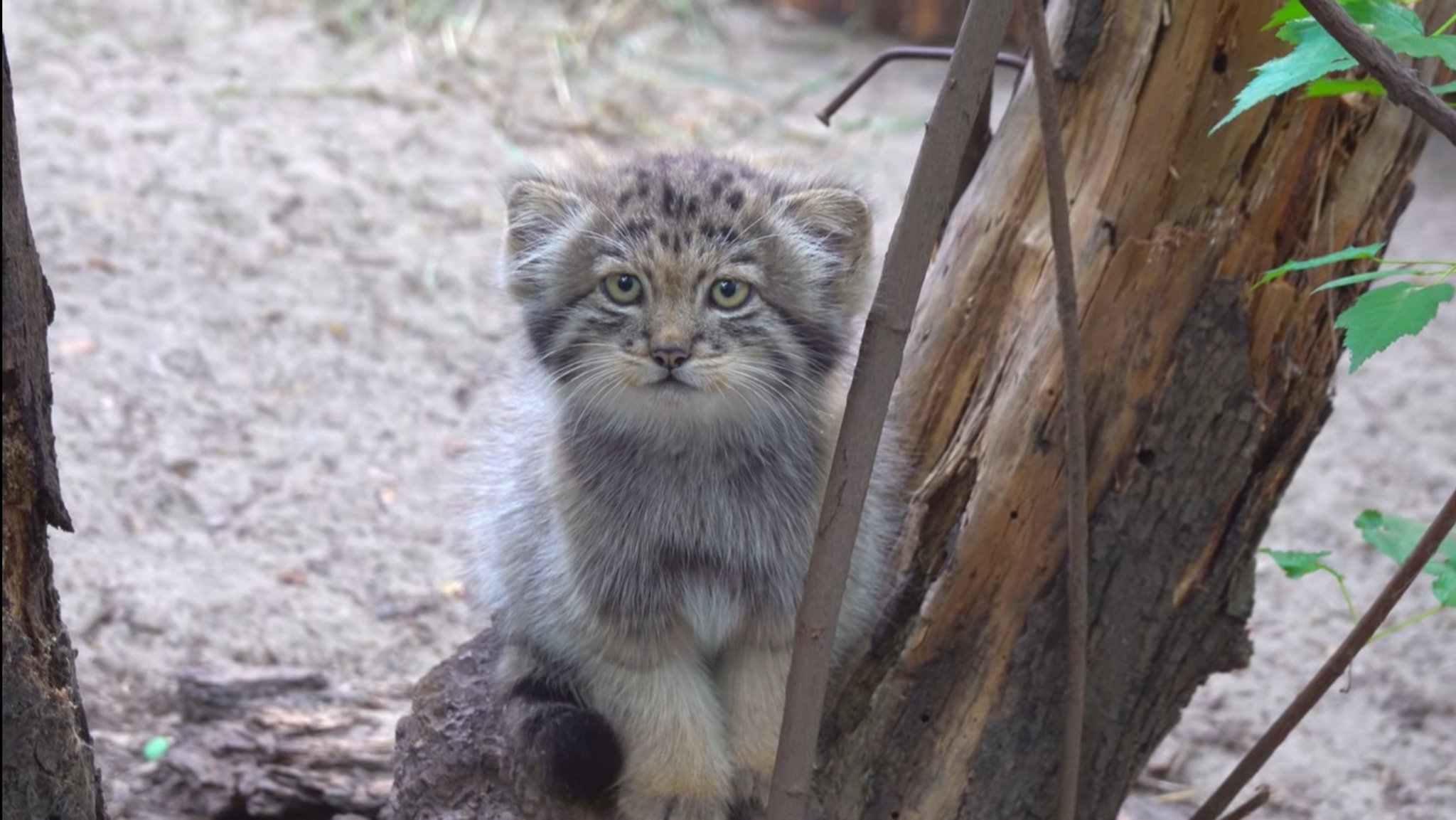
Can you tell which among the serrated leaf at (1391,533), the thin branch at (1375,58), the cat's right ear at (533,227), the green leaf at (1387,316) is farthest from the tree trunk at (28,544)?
the serrated leaf at (1391,533)

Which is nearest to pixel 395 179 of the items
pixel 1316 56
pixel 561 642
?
pixel 561 642

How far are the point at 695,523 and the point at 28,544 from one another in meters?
1.30

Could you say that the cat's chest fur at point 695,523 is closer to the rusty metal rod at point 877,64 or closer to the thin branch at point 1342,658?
the rusty metal rod at point 877,64

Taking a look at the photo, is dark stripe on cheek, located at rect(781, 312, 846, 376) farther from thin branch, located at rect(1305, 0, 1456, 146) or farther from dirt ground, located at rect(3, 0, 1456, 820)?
thin branch, located at rect(1305, 0, 1456, 146)

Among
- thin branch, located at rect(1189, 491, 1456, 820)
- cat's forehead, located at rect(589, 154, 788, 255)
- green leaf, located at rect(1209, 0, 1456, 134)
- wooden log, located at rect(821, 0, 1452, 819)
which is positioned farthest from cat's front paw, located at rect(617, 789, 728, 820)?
green leaf, located at rect(1209, 0, 1456, 134)

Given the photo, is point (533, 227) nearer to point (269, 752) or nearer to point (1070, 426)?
point (1070, 426)

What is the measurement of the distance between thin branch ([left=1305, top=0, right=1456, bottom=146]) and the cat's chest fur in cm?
146

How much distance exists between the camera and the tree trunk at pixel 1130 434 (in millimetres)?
2828

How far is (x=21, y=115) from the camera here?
7.20 m

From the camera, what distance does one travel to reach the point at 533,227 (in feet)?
10.4

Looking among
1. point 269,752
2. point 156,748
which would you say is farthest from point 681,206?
point 156,748

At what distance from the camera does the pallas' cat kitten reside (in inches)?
114

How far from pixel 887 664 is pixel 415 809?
1117 millimetres

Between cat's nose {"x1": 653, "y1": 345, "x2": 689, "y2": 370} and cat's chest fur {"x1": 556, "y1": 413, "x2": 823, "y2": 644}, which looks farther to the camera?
cat's chest fur {"x1": 556, "y1": 413, "x2": 823, "y2": 644}
